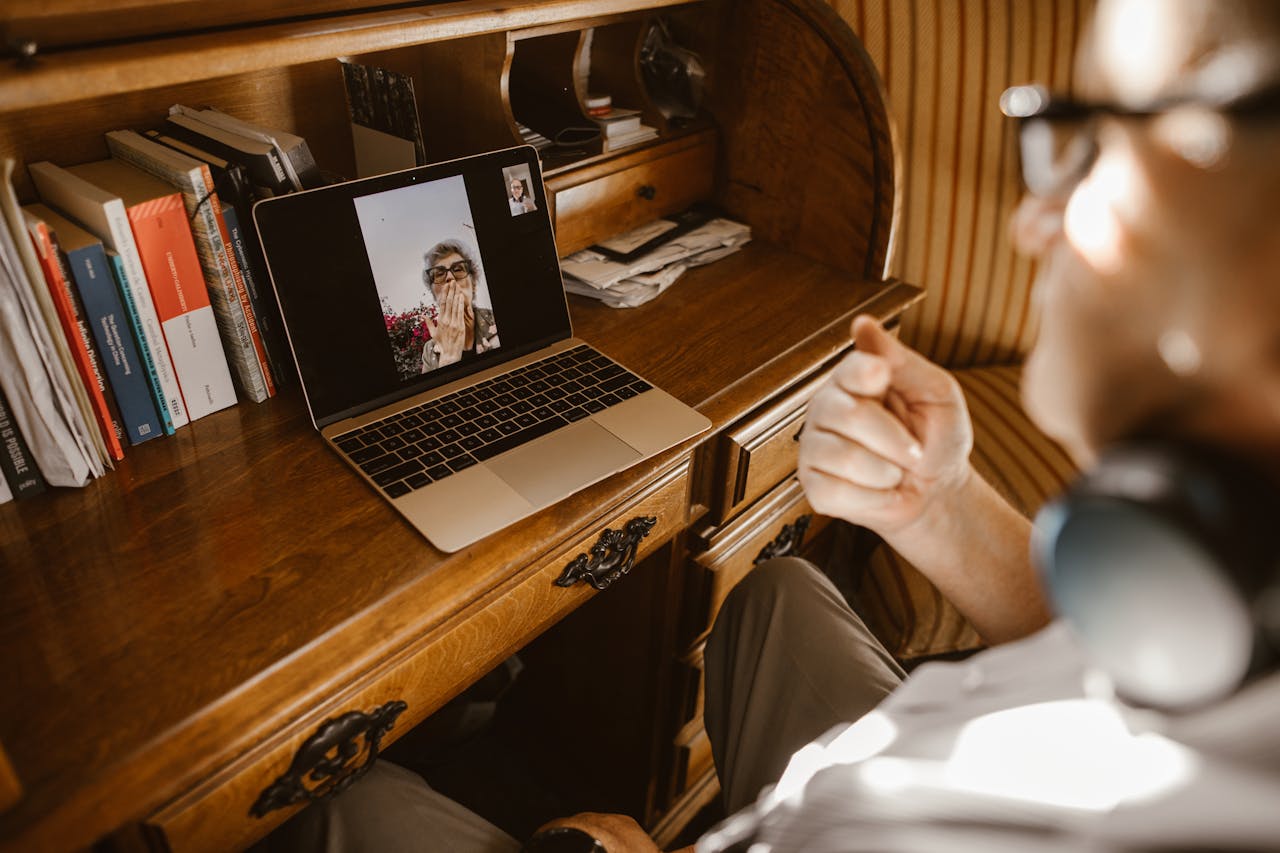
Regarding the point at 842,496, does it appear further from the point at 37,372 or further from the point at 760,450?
the point at 37,372

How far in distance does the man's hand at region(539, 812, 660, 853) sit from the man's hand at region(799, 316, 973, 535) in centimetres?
45

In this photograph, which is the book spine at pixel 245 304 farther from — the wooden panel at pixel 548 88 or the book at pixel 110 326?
the wooden panel at pixel 548 88

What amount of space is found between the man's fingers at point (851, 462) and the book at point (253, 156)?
0.67 metres

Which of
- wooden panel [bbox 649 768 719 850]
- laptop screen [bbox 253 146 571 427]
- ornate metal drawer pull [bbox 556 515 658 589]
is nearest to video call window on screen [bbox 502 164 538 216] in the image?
laptop screen [bbox 253 146 571 427]

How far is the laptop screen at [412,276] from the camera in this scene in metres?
0.96

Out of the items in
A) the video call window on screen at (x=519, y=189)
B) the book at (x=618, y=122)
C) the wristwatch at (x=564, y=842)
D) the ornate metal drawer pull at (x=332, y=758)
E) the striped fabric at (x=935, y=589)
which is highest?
the book at (x=618, y=122)

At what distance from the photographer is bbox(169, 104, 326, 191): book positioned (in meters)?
0.98

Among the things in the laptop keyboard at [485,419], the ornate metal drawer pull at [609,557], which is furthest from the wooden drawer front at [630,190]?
the ornate metal drawer pull at [609,557]

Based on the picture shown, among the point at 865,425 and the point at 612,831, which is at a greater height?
the point at 865,425

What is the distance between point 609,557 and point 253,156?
61 centimetres

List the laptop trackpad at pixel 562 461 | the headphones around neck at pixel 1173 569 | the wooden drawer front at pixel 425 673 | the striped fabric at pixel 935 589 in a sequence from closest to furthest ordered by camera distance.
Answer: the headphones around neck at pixel 1173 569
the wooden drawer front at pixel 425 673
the laptop trackpad at pixel 562 461
the striped fabric at pixel 935 589

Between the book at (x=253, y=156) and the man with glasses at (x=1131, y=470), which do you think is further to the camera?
the book at (x=253, y=156)

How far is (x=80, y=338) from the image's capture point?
0.87 m

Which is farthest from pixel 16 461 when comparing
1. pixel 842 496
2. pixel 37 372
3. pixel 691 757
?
pixel 691 757
